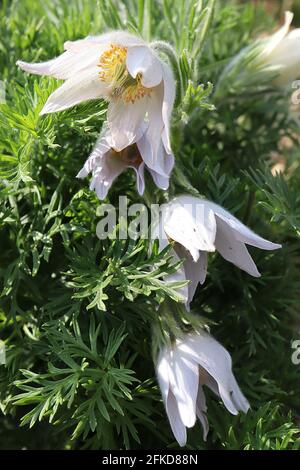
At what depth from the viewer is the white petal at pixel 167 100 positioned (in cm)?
89

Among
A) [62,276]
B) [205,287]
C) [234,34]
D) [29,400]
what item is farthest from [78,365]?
[234,34]

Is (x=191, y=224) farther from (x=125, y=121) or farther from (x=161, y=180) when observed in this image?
(x=125, y=121)

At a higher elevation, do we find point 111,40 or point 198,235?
point 111,40

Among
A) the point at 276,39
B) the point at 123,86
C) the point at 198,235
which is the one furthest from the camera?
the point at 276,39

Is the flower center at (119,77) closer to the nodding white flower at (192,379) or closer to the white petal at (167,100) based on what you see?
the white petal at (167,100)

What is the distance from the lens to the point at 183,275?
880 millimetres

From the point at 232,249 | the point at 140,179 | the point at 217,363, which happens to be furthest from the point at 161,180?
the point at 217,363

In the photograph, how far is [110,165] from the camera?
3.06 feet

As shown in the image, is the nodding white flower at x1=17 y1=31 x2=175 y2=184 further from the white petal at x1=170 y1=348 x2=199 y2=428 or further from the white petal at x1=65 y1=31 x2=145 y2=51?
the white petal at x1=170 y1=348 x2=199 y2=428

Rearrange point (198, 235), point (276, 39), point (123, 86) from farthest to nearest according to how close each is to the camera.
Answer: point (276, 39)
point (123, 86)
point (198, 235)

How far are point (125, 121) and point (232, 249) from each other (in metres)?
0.23

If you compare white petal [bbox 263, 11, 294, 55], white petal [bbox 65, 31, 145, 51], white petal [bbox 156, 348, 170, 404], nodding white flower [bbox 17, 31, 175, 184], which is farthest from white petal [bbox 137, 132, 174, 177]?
white petal [bbox 263, 11, 294, 55]
